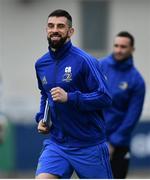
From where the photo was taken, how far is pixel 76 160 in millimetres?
9680

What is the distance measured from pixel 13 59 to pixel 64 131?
18.7 meters

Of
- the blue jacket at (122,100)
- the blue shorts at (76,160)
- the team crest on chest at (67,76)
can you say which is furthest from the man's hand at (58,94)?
the blue jacket at (122,100)

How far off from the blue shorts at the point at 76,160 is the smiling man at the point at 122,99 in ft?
7.71

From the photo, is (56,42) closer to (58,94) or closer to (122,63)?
(58,94)

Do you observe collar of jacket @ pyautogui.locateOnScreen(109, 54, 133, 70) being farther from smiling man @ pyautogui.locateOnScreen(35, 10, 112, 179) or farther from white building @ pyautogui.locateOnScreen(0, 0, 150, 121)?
white building @ pyautogui.locateOnScreen(0, 0, 150, 121)

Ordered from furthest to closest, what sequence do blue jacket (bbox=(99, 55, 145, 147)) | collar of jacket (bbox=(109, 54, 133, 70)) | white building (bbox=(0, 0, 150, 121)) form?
white building (bbox=(0, 0, 150, 121)) < collar of jacket (bbox=(109, 54, 133, 70)) < blue jacket (bbox=(99, 55, 145, 147))

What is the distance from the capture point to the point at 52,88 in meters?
9.58

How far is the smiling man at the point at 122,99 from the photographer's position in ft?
39.8

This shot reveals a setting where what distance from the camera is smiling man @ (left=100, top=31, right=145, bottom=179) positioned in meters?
12.1

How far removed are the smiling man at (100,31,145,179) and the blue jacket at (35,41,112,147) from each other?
7.59ft

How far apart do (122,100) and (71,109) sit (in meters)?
2.66

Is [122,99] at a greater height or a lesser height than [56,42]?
lesser

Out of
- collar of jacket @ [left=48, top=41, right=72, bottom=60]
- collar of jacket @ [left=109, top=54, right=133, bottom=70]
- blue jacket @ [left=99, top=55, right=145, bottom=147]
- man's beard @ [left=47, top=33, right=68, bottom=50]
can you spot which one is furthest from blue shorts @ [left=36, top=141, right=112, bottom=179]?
collar of jacket @ [left=109, top=54, right=133, bottom=70]

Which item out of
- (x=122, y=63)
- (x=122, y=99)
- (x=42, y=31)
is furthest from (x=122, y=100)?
(x=42, y=31)
